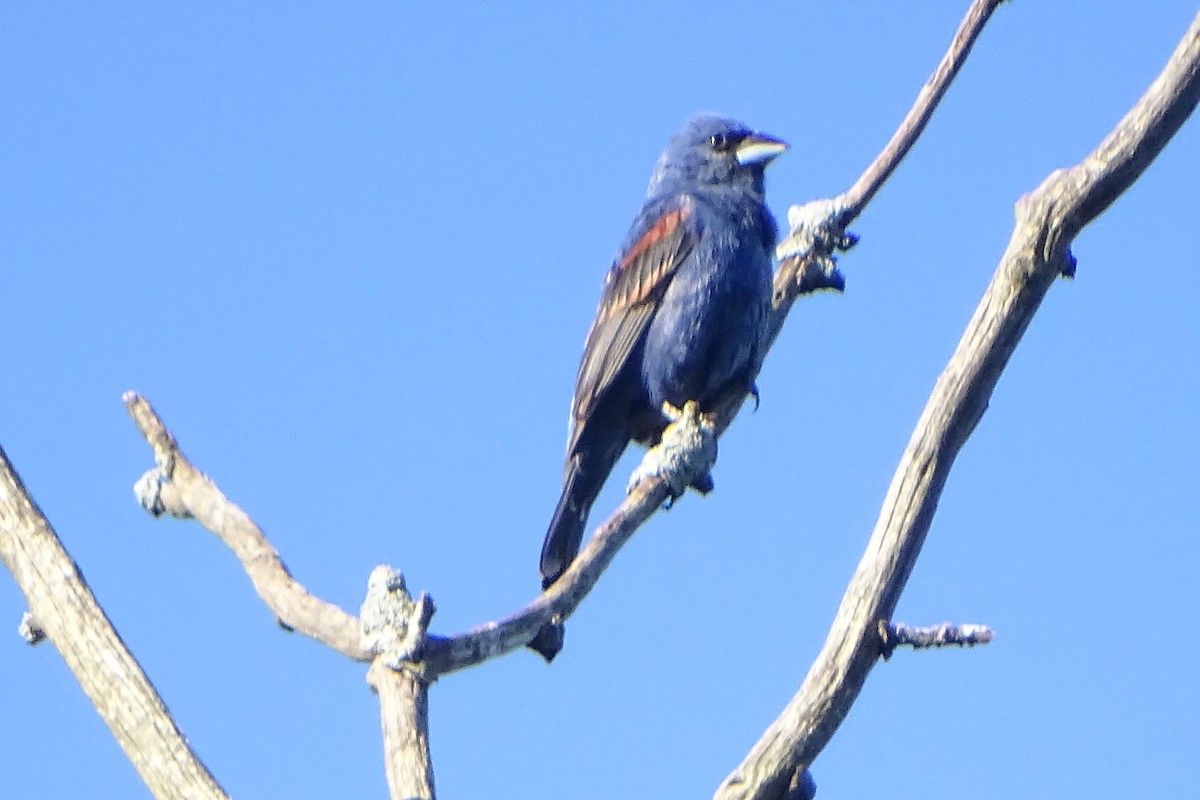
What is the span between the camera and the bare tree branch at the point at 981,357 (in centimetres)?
374

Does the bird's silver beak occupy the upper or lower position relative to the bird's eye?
lower

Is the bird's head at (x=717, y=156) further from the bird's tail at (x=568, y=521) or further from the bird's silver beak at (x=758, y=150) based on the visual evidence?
the bird's tail at (x=568, y=521)

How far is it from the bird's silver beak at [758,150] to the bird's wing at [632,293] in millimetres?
442

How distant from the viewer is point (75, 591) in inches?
154

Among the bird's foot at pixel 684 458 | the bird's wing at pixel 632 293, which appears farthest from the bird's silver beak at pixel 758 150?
the bird's foot at pixel 684 458

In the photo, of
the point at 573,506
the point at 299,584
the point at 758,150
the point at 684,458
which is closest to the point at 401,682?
the point at 299,584

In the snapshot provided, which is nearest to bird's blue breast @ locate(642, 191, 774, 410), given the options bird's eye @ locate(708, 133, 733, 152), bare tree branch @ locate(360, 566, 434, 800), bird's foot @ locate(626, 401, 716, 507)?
bird's eye @ locate(708, 133, 733, 152)

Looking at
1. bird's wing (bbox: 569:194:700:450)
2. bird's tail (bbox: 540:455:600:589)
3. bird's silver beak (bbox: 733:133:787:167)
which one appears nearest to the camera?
bird's tail (bbox: 540:455:600:589)

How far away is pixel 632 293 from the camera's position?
8.03 metres

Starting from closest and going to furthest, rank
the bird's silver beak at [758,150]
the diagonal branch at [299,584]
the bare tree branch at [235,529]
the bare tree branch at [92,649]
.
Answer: the bare tree branch at [92,649] < the diagonal branch at [299,584] < the bare tree branch at [235,529] < the bird's silver beak at [758,150]

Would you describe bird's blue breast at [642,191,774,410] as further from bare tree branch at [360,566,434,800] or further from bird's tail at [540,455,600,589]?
bare tree branch at [360,566,434,800]

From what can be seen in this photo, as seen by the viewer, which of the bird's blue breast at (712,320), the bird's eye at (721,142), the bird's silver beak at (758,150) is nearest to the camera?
the bird's blue breast at (712,320)

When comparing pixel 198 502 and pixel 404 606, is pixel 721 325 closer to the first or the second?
pixel 198 502

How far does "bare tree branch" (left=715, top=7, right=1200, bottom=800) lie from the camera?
374cm
